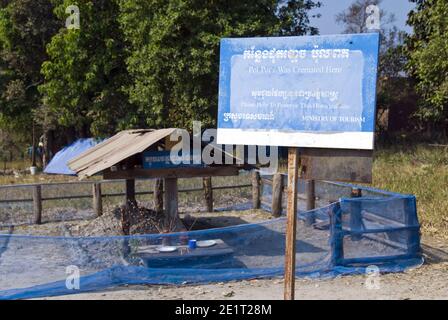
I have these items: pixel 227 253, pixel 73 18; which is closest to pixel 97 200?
pixel 227 253

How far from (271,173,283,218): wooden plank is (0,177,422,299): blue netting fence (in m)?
5.28

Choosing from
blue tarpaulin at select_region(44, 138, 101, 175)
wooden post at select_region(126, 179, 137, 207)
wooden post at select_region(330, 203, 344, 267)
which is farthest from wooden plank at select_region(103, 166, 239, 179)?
blue tarpaulin at select_region(44, 138, 101, 175)

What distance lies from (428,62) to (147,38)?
11.9 m

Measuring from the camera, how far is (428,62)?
1898 centimetres

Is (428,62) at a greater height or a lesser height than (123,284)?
greater

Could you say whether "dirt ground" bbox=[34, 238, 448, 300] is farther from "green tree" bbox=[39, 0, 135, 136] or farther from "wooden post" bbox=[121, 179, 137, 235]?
"green tree" bbox=[39, 0, 135, 136]

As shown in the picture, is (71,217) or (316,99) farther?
(71,217)

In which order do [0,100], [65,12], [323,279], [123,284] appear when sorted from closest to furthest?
[123,284]
[323,279]
[65,12]
[0,100]

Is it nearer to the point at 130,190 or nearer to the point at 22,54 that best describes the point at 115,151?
the point at 130,190

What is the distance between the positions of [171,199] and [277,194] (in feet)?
14.0

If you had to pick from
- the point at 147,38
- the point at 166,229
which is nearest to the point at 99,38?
the point at 147,38

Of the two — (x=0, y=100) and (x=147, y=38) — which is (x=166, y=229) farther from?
(x=0, y=100)

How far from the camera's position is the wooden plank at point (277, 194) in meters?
15.1

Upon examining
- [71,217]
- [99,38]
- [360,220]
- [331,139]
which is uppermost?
[99,38]
